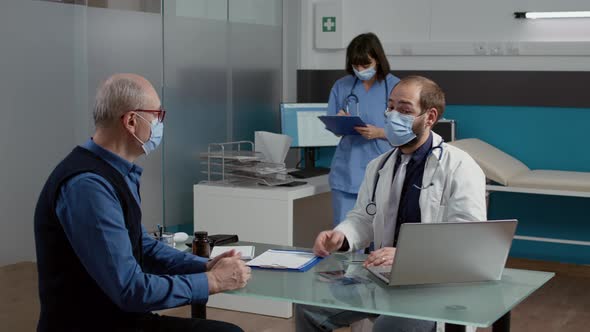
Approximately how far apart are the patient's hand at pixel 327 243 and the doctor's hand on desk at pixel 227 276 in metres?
0.38

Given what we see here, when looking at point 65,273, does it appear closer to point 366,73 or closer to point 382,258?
point 382,258

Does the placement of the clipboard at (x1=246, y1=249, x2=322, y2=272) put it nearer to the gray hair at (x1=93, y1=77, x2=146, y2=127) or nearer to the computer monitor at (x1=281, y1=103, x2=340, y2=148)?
the gray hair at (x1=93, y1=77, x2=146, y2=127)

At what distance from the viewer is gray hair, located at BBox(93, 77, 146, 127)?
2180 mm

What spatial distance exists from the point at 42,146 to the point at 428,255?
196cm

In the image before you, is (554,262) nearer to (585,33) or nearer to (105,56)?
(585,33)

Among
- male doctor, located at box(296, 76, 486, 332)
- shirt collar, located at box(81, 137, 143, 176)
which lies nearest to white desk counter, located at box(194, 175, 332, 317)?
male doctor, located at box(296, 76, 486, 332)

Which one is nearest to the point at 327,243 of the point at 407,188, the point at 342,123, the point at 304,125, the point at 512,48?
the point at 407,188

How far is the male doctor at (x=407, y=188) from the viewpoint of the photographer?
2.70m

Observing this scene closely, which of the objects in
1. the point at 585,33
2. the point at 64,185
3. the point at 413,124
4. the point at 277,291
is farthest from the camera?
the point at 585,33

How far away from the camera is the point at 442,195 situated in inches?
107

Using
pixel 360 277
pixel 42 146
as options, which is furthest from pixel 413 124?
pixel 42 146

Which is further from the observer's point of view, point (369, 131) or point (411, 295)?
point (369, 131)

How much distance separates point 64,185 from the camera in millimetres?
2068

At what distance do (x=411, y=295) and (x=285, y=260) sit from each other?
0.47 meters
